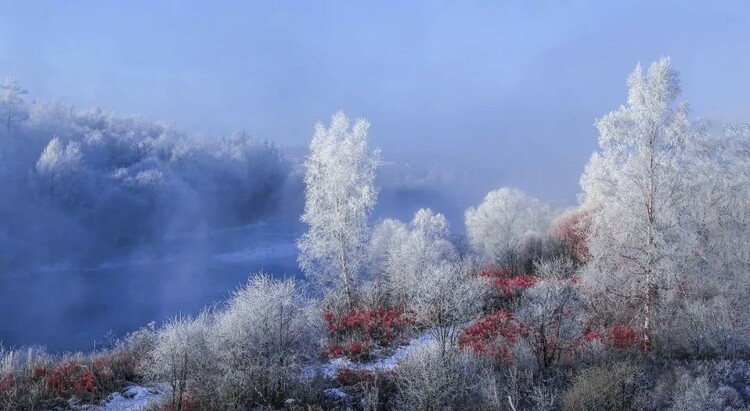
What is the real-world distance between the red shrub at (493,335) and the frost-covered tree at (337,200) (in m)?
8.44

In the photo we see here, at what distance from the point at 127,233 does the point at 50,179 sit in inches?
538

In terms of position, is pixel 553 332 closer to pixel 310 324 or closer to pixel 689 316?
pixel 689 316

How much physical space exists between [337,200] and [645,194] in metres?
14.1

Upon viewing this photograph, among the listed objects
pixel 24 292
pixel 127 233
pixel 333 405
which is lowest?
pixel 333 405

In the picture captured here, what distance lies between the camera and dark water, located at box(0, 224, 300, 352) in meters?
59.4

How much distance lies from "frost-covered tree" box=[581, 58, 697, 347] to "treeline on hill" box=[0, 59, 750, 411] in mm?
44

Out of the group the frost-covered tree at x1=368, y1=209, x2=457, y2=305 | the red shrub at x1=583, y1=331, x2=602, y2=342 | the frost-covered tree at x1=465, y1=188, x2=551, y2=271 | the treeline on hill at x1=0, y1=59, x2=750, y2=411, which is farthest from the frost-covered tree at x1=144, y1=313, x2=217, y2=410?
the frost-covered tree at x1=465, y1=188, x2=551, y2=271

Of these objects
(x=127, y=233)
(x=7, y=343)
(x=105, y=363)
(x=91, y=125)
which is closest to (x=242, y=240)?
(x=127, y=233)

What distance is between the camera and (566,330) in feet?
52.2

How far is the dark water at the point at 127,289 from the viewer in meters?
59.4

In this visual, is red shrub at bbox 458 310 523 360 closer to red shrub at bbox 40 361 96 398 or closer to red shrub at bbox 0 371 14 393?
red shrub at bbox 40 361 96 398

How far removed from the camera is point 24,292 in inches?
2699

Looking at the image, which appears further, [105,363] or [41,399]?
[105,363]

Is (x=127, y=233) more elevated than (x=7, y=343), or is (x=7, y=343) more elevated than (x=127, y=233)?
(x=127, y=233)
